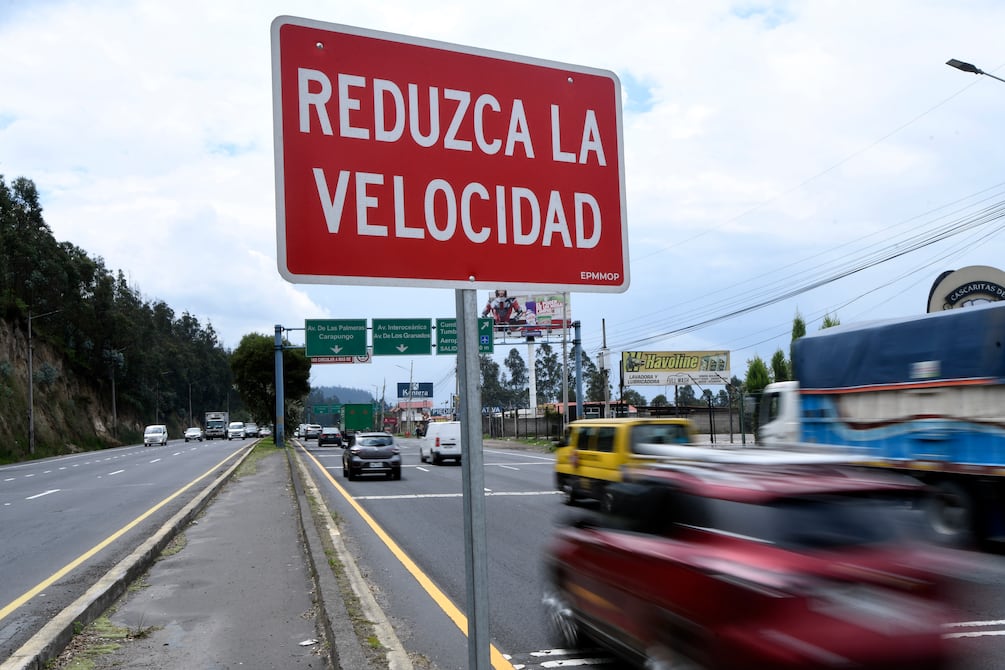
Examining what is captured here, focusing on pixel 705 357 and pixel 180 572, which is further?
pixel 705 357

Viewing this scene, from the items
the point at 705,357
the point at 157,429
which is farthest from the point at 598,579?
the point at 157,429

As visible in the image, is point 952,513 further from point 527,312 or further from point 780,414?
point 527,312

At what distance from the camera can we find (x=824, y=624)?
12.2 feet

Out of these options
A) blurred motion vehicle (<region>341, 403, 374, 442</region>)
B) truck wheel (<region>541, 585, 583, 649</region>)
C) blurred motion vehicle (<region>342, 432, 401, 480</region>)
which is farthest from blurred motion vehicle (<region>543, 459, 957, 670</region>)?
blurred motion vehicle (<region>341, 403, 374, 442</region>)

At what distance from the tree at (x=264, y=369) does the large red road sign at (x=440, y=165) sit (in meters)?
67.7

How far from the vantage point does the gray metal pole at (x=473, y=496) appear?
2.55 meters

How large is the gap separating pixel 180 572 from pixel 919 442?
9.81m

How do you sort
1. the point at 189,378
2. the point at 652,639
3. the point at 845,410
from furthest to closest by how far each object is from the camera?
the point at 189,378, the point at 845,410, the point at 652,639

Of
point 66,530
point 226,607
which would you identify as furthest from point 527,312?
point 226,607

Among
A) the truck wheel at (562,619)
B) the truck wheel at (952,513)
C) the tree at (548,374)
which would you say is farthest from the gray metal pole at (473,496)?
the tree at (548,374)

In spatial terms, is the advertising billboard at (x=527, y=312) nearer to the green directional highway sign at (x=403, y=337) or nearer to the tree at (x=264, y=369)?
the tree at (x=264, y=369)

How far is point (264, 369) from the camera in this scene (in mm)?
69062

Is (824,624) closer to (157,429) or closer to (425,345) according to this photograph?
(425,345)

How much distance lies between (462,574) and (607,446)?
6.26 m
